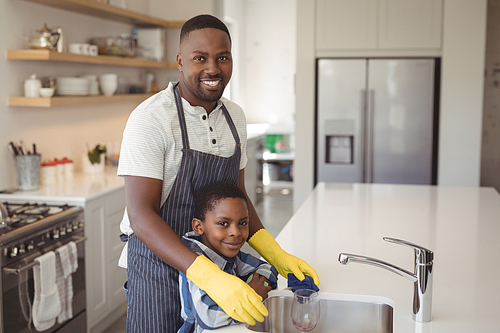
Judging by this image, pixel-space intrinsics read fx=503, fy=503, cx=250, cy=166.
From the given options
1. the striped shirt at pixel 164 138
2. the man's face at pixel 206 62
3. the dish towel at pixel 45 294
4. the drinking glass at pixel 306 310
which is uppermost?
the man's face at pixel 206 62

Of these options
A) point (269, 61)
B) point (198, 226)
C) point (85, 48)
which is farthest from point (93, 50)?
point (269, 61)

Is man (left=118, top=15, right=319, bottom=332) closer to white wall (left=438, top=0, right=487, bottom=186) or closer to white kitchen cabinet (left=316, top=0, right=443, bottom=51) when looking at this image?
white kitchen cabinet (left=316, top=0, right=443, bottom=51)

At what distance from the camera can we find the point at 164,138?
4.11ft

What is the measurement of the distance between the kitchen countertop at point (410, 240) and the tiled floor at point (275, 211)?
92.1 inches

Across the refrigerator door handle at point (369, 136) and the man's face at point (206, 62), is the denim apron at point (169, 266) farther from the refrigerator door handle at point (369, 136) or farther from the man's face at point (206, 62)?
the refrigerator door handle at point (369, 136)

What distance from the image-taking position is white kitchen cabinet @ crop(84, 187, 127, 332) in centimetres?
282

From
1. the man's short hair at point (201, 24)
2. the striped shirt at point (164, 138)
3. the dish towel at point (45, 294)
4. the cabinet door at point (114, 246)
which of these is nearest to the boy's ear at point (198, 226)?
the striped shirt at point (164, 138)

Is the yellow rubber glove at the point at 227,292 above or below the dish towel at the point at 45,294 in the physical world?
above

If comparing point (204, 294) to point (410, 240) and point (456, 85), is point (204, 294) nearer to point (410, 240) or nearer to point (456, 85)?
point (410, 240)

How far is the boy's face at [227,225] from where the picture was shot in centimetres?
121

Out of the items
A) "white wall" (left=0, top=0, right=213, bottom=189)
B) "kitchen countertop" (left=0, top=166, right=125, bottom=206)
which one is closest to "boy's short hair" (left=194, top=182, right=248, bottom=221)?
"kitchen countertop" (left=0, top=166, right=125, bottom=206)

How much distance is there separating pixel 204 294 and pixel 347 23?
134 inches

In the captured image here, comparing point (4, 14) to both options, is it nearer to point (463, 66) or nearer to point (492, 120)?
point (463, 66)

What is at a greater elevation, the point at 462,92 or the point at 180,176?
the point at 462,92
